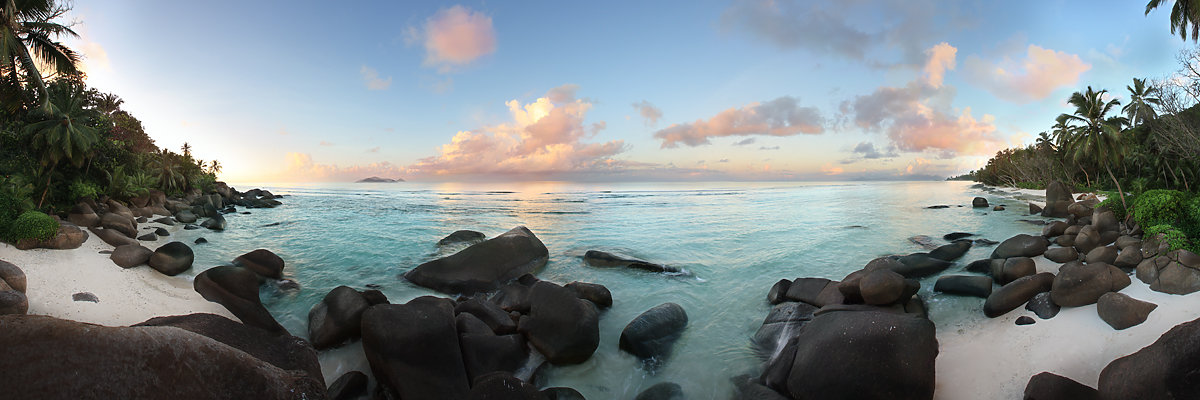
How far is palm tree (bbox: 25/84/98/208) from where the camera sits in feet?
52.2

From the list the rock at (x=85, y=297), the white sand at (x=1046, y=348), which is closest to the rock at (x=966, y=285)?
the white sand at (x=1046, y=348)

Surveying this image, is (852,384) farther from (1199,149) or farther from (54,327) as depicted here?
(1199,149)

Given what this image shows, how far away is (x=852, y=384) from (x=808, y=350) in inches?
26.7

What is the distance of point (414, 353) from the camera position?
19.5ft

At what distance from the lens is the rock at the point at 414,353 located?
18.9ft

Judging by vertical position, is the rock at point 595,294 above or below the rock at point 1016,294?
below

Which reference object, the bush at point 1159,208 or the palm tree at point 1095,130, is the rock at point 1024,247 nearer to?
the bush at point 1159,208

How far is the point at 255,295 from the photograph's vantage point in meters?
8.65

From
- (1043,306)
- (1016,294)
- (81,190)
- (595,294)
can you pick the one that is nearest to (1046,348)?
(1043,306)

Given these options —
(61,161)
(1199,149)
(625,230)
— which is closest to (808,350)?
(625,230)

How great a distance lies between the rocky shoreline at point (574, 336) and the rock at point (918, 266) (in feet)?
0.85

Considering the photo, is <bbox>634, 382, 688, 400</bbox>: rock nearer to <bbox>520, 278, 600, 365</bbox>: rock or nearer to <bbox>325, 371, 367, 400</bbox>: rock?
<bbox>520, 278, 600, 365</bbox>: rock

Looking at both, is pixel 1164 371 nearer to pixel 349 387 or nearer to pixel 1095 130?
pixel 349 387

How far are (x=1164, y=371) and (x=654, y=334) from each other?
225 inches
